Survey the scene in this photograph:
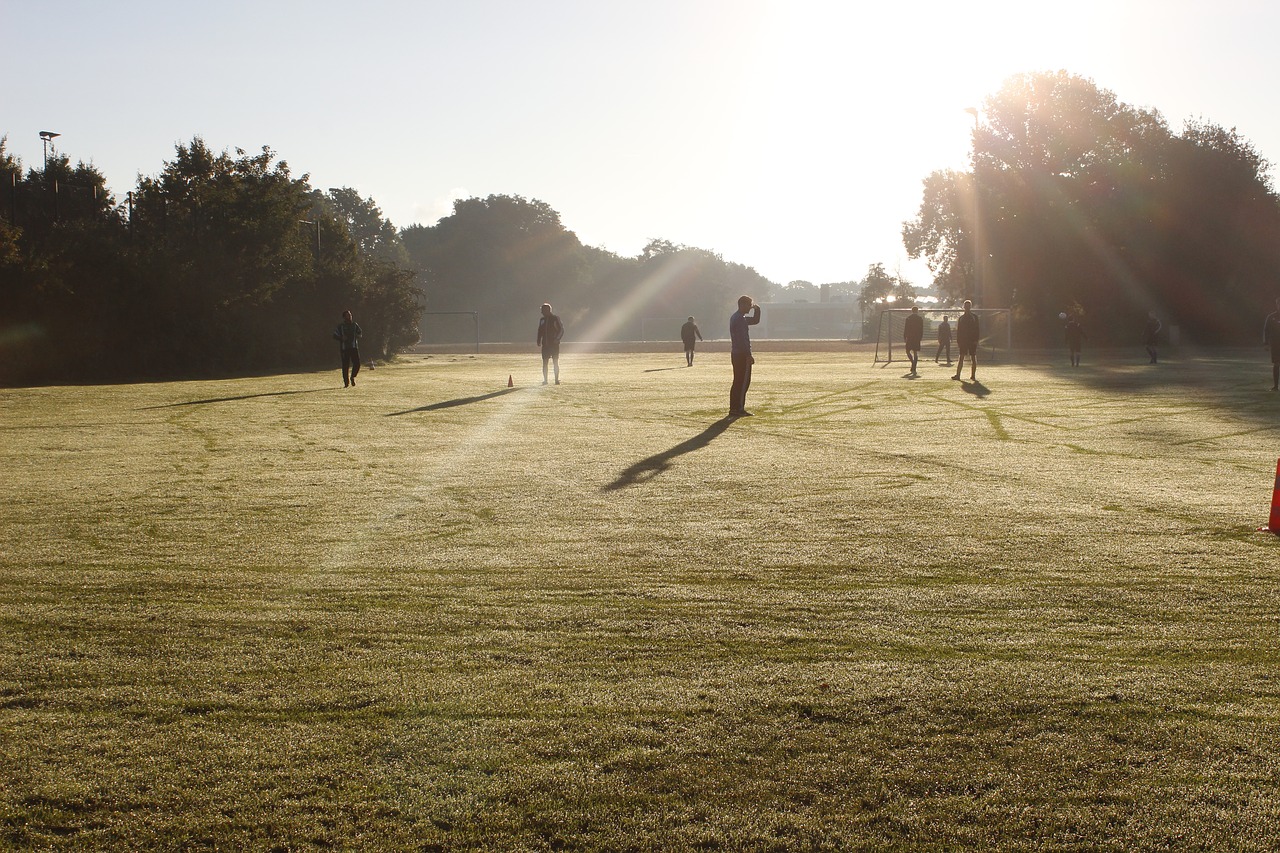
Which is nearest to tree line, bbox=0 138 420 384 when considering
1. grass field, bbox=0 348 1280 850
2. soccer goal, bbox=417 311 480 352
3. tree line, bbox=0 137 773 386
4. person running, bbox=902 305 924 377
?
tree line, bbox=0 137 773 386

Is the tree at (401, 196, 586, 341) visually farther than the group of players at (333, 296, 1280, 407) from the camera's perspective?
Yes

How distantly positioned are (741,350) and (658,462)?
5915 millimetres

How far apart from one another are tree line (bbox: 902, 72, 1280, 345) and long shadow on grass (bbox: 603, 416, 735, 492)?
3735cm

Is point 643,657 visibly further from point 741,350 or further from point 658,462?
point 741,350

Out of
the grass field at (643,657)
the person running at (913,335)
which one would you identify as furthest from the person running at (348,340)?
the person running at (913,335)

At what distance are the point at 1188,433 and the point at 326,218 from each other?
133 ft

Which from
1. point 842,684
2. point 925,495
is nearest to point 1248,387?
point 925,495

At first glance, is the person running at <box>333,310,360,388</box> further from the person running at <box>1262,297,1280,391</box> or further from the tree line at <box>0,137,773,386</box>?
the person running at <box>1262,297,1280,391</box>

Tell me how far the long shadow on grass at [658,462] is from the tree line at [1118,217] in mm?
37353

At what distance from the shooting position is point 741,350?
17.8 metres

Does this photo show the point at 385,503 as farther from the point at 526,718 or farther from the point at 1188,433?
the point at 1188,433

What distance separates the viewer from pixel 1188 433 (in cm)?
1460

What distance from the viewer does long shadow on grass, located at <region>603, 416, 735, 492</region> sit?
10.8 meters

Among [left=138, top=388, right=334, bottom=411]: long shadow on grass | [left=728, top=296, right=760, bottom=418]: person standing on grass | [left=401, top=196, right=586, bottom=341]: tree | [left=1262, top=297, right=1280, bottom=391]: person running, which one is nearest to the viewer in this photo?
[left=728, top=296, right=760, bottom=418]: person standing on grass
